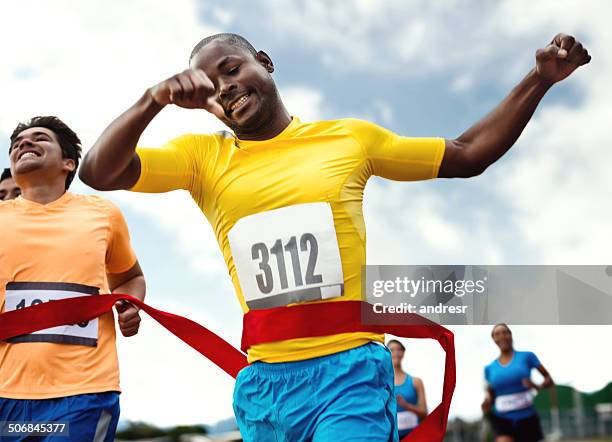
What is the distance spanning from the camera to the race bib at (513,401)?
10109 millimetres

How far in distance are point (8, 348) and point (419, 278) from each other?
2069 millimetres

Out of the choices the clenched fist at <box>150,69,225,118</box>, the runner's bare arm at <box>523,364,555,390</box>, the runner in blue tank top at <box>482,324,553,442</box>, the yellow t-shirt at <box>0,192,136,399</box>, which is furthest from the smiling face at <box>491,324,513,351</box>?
the clenched fist at <box>150,69,225,118</box>

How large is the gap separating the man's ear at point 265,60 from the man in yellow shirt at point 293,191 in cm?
18

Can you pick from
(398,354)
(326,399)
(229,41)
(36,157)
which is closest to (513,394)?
(398,354)

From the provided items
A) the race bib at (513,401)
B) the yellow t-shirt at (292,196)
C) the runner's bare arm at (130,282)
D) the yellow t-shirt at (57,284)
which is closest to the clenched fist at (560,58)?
the yellow t-shirt at (292,196)

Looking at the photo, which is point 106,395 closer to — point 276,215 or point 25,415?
point 25,415

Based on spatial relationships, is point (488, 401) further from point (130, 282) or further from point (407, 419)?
point (130, 282)

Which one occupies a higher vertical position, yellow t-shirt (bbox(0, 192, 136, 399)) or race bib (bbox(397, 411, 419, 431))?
yellow t-shirt (bbox(0, 192, 136, 399))

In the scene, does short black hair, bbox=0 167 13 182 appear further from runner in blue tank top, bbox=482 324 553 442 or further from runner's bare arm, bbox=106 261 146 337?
runner in blue tank top, bbox=482 324 553 442

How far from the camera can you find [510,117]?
10.4 ft

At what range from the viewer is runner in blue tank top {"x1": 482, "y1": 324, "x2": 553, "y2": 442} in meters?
9.96

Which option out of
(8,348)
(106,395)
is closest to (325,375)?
(106,395)

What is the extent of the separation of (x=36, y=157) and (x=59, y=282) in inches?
29.9

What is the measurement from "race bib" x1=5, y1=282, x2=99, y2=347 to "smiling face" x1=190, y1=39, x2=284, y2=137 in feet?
4.61
